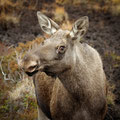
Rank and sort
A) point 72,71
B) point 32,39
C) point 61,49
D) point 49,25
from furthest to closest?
point 32,39 → point 49,25 → point 72,71 → point 61,49

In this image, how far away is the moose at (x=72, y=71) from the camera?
3346 mm

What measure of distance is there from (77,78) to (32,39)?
306 inches

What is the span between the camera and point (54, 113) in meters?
4.33

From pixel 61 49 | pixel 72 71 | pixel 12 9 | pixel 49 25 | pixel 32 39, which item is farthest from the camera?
pixel 12 9

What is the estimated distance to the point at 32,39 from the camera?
1117 centimetres

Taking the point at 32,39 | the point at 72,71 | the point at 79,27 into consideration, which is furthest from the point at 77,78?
the point at 32,39

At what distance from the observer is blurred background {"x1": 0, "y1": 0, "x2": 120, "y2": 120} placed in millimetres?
6574

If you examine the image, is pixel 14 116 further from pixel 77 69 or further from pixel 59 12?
pixel 59 12

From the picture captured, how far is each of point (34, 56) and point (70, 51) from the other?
0.80 meters

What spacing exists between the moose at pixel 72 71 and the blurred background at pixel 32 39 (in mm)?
1196

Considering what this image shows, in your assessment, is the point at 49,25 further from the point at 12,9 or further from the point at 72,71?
the point at 12,9

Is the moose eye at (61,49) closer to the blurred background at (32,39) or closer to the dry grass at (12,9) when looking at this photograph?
the blurred background at (32,39)

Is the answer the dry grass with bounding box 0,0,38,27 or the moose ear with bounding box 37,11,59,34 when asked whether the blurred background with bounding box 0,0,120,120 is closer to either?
the dry grass with bounding box 0,0,38,27

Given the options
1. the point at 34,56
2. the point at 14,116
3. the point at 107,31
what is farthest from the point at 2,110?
the point at 107,31
